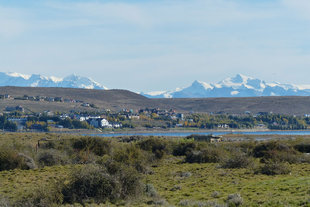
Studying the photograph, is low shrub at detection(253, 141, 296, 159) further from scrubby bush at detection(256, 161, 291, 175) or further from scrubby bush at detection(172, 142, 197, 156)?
scrubby bush at detection(256, 161, 291, 175)

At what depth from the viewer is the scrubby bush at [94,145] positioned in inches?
1256

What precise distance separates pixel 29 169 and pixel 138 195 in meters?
11.2

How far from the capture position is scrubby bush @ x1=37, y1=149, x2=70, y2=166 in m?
28.1

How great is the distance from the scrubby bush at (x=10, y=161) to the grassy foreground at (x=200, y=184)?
95 cm

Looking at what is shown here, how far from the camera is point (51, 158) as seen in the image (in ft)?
92.7

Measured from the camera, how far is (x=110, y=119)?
151375mm

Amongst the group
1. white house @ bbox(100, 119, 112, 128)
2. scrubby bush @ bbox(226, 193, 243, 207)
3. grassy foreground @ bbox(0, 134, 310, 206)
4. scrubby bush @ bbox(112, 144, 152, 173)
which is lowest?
white house @ bbox(100, 119, 112, 128)

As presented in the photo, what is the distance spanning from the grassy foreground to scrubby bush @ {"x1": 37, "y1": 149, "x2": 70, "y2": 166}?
1.58 feet

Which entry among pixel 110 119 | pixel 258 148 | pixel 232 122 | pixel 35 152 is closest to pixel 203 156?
pixel 258 148

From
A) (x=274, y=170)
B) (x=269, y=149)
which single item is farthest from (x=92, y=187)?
(x=269, y=149)

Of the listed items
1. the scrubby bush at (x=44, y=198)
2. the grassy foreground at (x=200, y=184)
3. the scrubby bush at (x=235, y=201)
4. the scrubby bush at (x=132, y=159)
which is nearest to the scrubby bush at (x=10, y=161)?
the grassy foreground at (x=200, y=184)

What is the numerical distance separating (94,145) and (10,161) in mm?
7645

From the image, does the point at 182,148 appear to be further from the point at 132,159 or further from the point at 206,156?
the point at 132,159

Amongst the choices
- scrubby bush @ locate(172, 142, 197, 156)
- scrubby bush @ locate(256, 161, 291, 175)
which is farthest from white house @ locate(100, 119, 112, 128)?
scrubby bush @ locate(256, 161, 291, 175)
